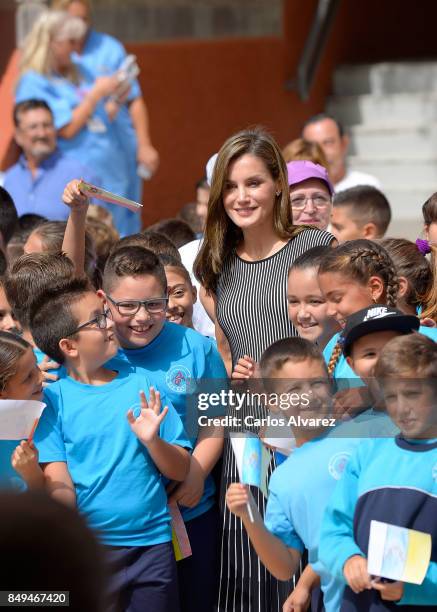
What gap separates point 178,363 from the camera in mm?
3582

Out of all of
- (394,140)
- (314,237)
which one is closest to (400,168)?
(394,140)

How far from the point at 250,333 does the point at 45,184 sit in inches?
129

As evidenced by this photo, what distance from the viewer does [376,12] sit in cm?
1119

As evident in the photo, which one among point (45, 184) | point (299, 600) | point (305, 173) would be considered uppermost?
point (45, 184)

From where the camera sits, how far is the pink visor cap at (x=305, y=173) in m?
4.69

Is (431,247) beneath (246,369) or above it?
above

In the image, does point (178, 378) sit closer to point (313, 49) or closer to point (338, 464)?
point (338, 464)

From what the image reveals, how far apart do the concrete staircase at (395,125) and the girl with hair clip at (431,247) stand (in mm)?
4888

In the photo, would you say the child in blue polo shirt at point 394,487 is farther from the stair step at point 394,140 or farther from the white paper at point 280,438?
the stair step at point 394,140

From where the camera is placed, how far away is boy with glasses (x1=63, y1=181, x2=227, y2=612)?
353cm

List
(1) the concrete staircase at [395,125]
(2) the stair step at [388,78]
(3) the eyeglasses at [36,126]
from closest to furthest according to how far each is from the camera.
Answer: (3) the eyeglasses at [36,126] < (1) the concrete staircase at [395,125] < (2) the stair step at [388,78]

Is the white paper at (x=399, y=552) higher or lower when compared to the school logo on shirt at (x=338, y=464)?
lower

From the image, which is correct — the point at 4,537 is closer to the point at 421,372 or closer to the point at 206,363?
the point at 421,372

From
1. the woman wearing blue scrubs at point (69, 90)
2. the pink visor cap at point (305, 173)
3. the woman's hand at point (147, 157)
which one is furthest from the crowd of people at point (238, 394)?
the woman's hand at point (147, 157)
